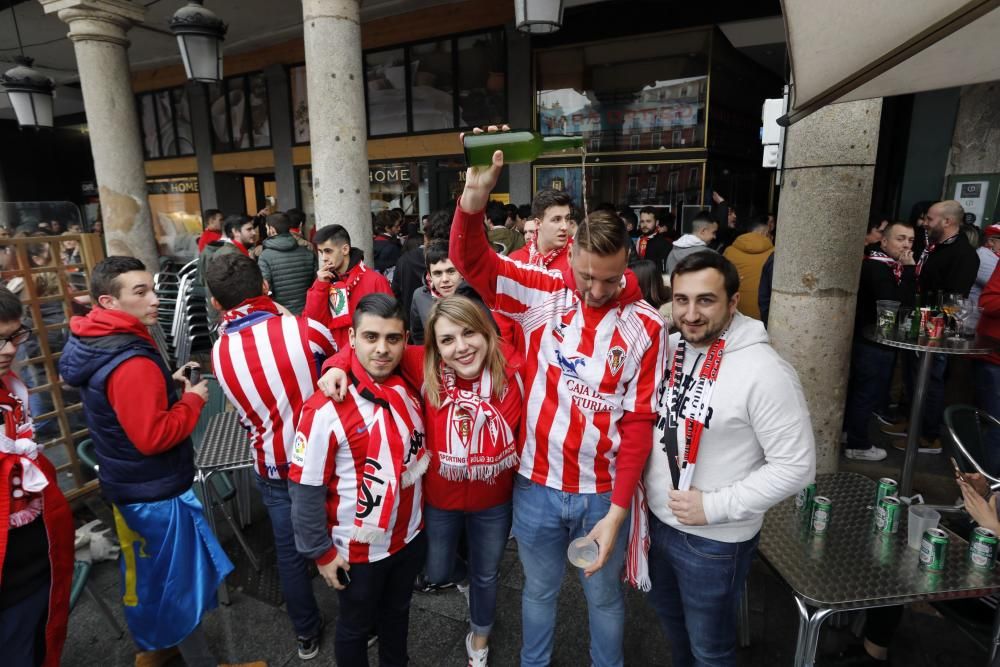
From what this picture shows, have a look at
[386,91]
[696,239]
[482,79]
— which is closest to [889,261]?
[696,239]

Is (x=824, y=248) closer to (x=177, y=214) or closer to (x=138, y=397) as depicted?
(x=138, y=397)

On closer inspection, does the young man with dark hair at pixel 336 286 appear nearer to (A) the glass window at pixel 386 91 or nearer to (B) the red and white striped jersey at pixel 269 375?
(B) the red and white striped jersey at pixel 269 375

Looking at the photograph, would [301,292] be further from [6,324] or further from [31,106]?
[31,106]

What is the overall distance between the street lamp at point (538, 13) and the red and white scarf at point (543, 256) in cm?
151

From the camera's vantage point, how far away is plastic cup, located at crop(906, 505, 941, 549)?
6.78ft

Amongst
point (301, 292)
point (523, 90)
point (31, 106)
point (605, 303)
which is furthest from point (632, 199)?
point (31, 106)

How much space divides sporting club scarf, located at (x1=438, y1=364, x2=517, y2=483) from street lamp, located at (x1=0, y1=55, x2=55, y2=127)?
705 cm

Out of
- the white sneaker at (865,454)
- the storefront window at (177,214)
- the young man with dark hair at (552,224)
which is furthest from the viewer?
→ the storefront window at (177,214)

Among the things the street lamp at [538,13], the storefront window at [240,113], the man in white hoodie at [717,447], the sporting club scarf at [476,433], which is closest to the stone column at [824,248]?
the street lamp at [538,13]

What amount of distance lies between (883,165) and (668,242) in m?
5.91

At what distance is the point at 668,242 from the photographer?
6.22 meters

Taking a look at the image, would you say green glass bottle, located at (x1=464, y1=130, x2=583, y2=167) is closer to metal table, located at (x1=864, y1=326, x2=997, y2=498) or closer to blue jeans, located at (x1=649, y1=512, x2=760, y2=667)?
blue jeans, located at (x1=649, y1=512, x2=760, y2=667)

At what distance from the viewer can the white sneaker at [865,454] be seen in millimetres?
4676

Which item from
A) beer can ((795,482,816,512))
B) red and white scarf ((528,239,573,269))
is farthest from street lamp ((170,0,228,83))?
beer can ((795,482,816,512))
